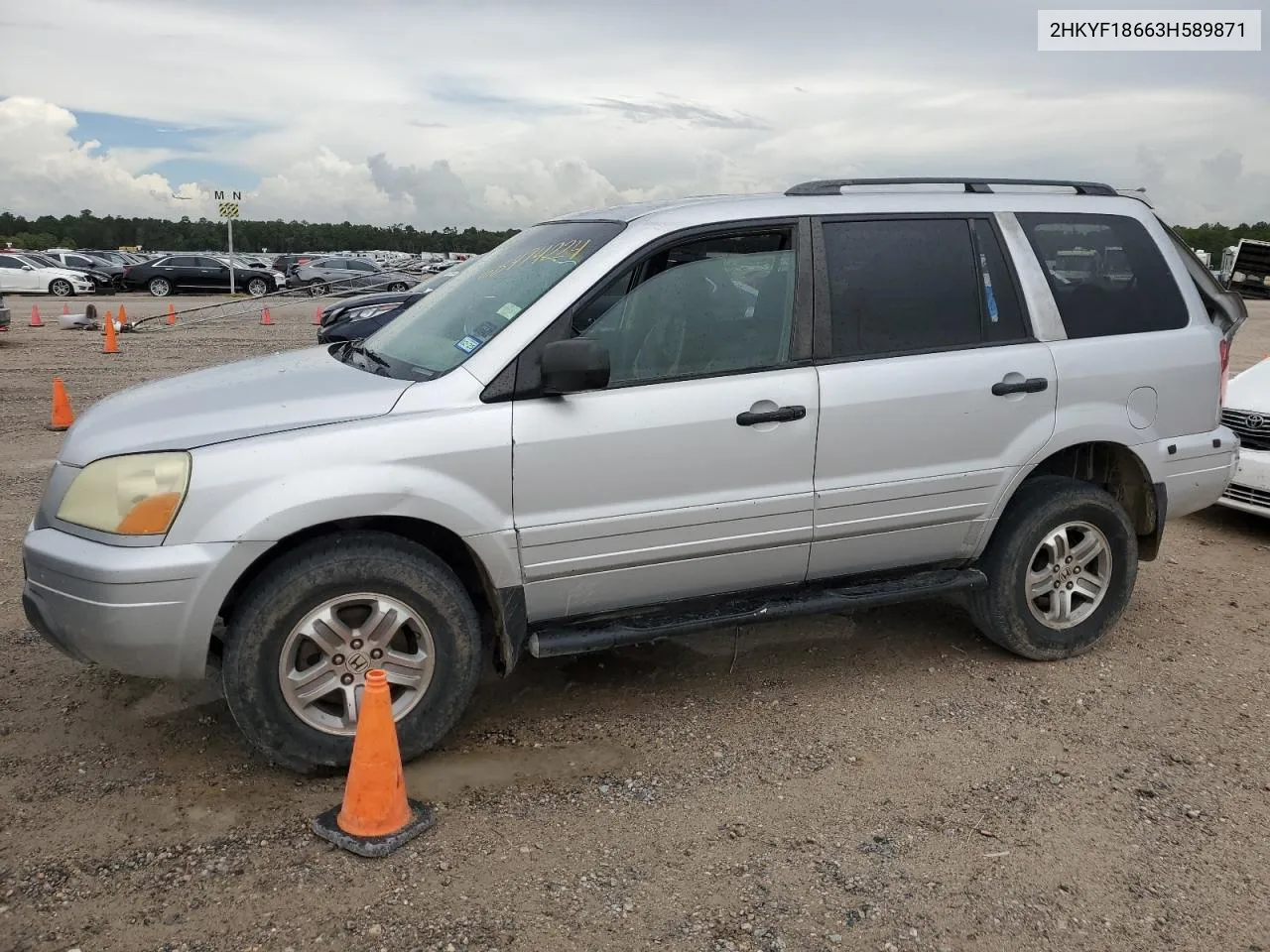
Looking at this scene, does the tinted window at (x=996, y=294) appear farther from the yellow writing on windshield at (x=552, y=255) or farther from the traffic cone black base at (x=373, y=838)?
the traffic cone black base at (x=373, y=838)

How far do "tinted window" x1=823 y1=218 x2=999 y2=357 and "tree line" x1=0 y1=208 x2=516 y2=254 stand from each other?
86.6 meters

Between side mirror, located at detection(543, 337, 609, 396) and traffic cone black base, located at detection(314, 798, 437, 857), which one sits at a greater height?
side mirror, located at detection(543, 337, 609, 396)

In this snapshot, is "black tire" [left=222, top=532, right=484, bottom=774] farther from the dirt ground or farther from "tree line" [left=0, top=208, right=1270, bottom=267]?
"tree line" [left=0, top=208, right=1270, bottom=267]

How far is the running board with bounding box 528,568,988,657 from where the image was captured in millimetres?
3807

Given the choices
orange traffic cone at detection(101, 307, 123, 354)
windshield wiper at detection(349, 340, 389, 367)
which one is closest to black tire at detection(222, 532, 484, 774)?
windshield wiper at detection(349, 340, 389, 367)

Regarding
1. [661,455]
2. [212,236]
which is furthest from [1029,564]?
[212,236]

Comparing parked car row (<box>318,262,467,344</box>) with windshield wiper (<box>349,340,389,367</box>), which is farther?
parked car row (<box>318,262,467,344</box>)

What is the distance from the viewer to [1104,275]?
4.63 meters

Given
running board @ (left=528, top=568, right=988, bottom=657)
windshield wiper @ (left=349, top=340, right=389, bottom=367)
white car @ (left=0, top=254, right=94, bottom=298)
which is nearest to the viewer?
running board @ (left=528, top=568, right=988, bottom=657)

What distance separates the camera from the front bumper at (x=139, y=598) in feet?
10.8

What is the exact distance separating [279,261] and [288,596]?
47.7 metres

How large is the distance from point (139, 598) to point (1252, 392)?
6.75m

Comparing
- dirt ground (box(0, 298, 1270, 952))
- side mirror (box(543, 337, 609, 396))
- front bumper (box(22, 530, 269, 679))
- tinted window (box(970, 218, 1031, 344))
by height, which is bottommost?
dirt ground (box(0, 298, 1270, 952))

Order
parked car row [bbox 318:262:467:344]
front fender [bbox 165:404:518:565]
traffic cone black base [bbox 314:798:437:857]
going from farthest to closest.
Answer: parked car row [bbox 318:262:467:344]
front fender [bbox 165:404:518:565]
traffic cone black base [bbox 314:798:437:857]
